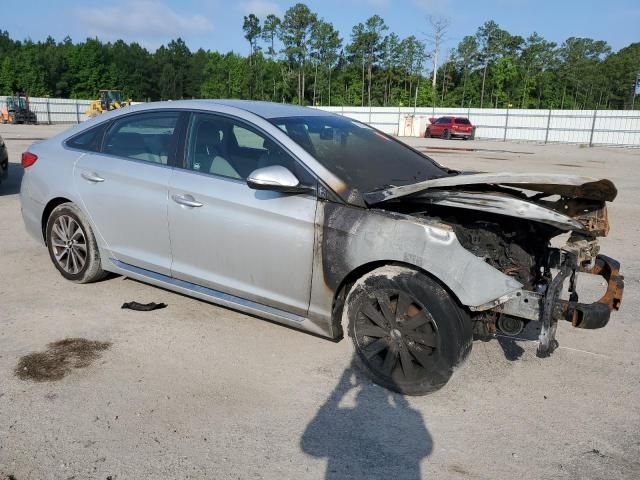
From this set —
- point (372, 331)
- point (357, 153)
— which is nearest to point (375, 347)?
point (372, 331)

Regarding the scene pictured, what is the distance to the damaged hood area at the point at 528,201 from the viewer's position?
9.80 feet

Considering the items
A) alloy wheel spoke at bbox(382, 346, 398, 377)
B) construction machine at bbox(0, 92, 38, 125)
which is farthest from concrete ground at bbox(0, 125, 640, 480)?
construction machine at bbox(0, 92, 38, 125)

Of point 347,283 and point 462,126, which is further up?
point 462,126

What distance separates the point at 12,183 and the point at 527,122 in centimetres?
3490

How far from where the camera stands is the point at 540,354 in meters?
3.06

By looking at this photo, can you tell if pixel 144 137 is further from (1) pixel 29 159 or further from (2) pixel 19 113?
(2) pixel 19 113

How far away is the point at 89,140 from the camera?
4.82 metres

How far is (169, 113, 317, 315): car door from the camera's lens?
354cm

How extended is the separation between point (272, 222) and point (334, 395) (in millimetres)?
1144

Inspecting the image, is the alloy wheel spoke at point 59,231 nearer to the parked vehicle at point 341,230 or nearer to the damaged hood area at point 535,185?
the parked vehicle at point 341,230

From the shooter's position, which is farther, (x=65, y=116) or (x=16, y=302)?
(x=65, y=116)

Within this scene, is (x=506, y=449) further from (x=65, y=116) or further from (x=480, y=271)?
(x=65, y=116)

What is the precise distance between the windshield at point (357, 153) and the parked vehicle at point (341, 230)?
16 millimetres

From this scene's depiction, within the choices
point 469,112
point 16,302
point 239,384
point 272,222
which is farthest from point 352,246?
point 469,112
